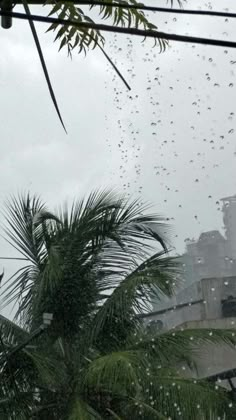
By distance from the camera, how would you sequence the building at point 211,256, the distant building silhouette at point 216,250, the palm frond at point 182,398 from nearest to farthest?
the palm frond at point 182,398
the distant building silhouette at point 216,250
the building at point 211,256

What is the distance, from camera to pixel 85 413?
8.33m

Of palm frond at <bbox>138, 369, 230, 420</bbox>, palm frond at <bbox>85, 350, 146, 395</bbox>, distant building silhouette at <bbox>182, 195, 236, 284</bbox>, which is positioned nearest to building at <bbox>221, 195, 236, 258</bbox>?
distant building silhouette at <bbox>182, 195, 236, 284</bbox>

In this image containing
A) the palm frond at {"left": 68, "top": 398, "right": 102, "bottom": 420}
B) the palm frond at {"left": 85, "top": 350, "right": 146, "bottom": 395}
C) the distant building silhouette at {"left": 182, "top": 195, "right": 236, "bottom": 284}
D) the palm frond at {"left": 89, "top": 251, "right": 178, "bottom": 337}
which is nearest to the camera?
the palm frond at {"left": 68, "top": 398, "right": 102, "bottom": 420}

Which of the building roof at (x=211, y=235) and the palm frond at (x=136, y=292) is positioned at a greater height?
the building roof at (x=211, y=235)

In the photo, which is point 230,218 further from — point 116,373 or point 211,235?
point 116,373

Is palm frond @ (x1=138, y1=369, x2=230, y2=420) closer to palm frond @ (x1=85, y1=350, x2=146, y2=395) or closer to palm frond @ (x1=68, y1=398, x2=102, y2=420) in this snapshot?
palm frond @ (x1=85, y1=350, x2=146, y2=395)

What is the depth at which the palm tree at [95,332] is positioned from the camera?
8805mm

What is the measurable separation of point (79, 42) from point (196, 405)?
225 inches

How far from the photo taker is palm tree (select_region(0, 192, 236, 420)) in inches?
347

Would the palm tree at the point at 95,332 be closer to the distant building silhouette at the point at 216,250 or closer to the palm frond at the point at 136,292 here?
the palm frond at the point at 136,292

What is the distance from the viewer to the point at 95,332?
982cm

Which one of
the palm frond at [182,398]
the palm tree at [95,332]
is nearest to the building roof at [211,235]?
the palm tree at [95,332]

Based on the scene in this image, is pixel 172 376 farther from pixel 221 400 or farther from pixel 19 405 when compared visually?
pixel 19 405

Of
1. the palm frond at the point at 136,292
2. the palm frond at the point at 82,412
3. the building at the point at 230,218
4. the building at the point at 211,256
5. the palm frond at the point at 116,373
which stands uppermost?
the building at the point at 230,218
